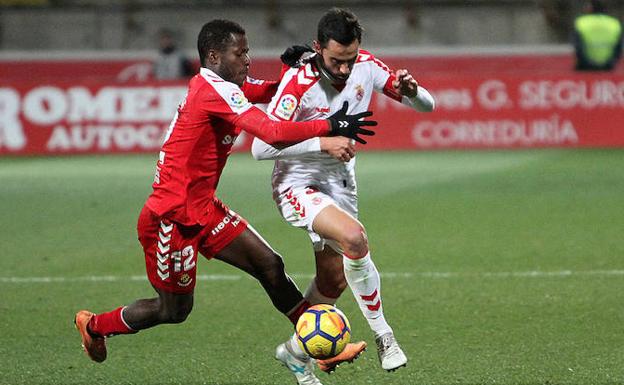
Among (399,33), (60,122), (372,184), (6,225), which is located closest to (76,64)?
(60,122)

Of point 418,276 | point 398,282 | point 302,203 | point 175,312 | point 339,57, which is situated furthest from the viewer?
point 418,276

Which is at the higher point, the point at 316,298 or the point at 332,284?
the point at 332,284

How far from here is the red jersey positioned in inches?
208

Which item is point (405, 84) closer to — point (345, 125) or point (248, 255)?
point (345, 125)

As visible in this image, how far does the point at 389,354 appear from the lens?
538 cm

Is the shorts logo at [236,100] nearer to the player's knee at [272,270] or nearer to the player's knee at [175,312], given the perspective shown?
the player's knee at [272,270]

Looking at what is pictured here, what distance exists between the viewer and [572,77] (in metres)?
17.2

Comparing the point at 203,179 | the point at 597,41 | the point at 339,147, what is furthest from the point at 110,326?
the point at 597,41

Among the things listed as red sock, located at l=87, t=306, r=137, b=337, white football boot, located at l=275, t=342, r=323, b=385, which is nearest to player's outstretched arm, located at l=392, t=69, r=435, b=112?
white football boot, located at l=275, t=342, r=323, b=385

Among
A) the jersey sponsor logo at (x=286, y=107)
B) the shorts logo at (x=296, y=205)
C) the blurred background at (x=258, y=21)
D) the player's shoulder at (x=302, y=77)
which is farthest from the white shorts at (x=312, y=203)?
the blurred background at (x=258, y=21)

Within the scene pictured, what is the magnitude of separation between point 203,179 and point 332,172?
819 mm

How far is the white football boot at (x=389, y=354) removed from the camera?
210 inches

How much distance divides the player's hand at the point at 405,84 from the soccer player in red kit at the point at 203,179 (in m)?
0.52

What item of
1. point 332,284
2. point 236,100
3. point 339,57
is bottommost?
point 332,284
